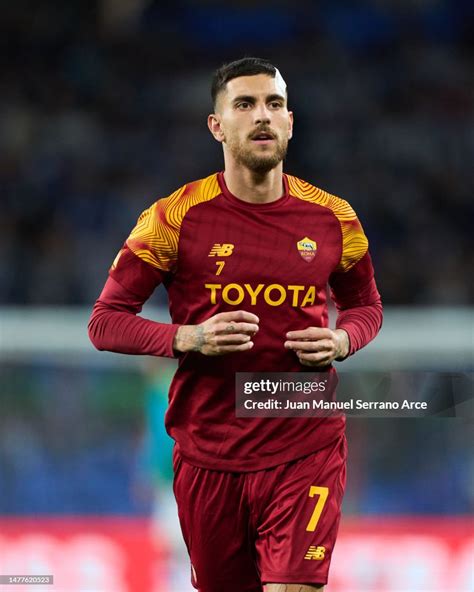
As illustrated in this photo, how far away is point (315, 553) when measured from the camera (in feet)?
10.6

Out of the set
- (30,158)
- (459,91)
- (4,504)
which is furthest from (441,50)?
(4,504)

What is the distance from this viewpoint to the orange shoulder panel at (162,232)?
3371 mm

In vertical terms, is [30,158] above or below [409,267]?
above

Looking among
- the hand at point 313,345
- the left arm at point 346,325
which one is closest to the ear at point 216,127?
the left arm at point 346,325

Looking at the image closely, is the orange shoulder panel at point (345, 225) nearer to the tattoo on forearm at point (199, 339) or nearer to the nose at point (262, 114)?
the nose at point (262, 114)

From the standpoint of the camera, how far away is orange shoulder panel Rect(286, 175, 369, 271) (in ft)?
11.5

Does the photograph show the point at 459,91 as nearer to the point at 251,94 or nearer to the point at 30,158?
the point at 30,158

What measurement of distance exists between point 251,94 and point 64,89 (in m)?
6.82

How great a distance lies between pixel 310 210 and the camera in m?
3.51

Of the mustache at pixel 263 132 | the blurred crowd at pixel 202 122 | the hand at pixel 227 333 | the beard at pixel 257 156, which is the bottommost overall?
the hand at pixel 227 333

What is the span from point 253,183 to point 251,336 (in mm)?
542

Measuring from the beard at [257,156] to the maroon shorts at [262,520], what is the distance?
0.93 meters

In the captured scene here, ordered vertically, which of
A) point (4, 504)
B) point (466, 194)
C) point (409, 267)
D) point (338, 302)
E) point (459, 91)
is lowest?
point (4, 504)

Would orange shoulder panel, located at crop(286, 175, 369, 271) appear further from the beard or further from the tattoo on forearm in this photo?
the tattoo on forearm
